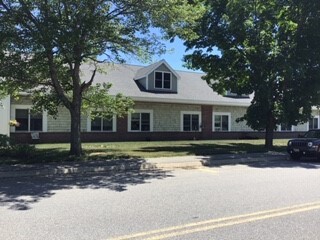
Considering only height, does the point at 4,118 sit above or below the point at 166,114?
below

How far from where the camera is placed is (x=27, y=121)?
26.7 m

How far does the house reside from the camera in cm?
2681

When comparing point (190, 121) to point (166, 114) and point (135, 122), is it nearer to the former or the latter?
point (166, 114)

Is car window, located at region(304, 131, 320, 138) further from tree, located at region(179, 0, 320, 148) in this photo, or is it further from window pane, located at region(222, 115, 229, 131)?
window pane, located at region(222, 115, 229, 131)

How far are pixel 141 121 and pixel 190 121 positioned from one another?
14.7ft

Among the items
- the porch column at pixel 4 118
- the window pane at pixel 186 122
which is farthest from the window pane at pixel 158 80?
the porch column at pixel 4 118

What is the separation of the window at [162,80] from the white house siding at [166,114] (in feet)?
4.90

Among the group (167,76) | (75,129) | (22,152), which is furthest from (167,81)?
(22,152)

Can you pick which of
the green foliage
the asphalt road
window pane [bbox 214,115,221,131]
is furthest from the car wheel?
window pane [bbox 214,115,221,131]

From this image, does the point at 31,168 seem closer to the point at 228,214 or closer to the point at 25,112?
the point at 228,214

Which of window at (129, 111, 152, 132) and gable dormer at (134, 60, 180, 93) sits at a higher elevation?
gable dormer at (134, 60, 180, 93)

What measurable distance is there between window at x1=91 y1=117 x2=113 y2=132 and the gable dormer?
4.14 metres

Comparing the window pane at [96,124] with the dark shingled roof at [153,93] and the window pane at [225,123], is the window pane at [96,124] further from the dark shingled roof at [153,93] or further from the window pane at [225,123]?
the window pane at [225,123]

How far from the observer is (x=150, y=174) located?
13.3m
